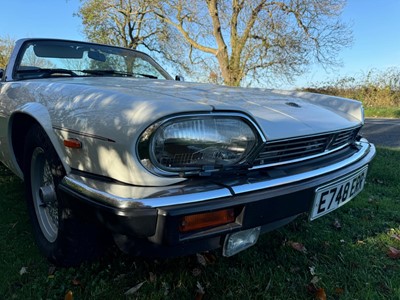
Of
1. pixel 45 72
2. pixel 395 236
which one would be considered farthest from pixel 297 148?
pixel 45 72

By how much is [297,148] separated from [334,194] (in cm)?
32

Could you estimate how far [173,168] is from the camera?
1.41 metres

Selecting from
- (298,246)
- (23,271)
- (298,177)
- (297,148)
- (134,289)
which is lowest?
(23,271)

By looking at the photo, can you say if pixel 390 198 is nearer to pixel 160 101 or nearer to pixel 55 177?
pixel 160 101

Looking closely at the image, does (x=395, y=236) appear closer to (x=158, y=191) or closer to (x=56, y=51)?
(x=158, y=191)

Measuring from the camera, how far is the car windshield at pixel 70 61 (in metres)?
2.71

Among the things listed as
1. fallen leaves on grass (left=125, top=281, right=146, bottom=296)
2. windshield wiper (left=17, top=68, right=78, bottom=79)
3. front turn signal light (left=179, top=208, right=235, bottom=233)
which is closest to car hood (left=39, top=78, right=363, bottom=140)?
front turn signal light (left=179, top=208, right=235, bottom=233)

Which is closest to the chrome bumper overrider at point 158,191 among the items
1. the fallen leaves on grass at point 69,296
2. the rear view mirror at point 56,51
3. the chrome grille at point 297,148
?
the chrome grille at point 297,148

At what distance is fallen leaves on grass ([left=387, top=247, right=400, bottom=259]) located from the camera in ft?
7.11

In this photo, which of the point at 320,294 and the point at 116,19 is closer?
the point at 320,294

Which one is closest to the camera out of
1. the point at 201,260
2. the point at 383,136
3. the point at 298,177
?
the point at 298,177

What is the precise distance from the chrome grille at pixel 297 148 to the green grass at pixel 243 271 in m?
0.66

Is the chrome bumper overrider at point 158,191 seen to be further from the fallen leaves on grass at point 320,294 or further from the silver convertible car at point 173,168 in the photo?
the fallen leaves on grass at point 320,294

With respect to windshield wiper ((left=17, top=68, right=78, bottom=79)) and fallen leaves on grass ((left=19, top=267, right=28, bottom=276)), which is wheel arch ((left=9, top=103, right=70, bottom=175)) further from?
fallen leaves on grass ((left=19, top=267, right=28, bottom=276))
